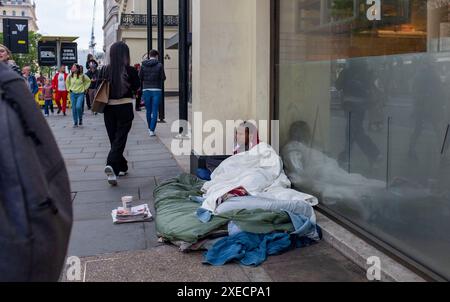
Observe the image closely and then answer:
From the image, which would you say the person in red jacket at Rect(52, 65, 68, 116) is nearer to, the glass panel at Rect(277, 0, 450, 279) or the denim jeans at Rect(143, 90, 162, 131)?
the denim jeans at Rect(143, 90, 162, 131)

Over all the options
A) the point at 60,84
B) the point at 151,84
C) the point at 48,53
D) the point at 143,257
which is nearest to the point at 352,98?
the point at 143,257

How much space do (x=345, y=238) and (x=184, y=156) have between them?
201 inches

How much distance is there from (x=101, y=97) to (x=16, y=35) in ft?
29.5

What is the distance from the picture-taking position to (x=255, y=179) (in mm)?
4980

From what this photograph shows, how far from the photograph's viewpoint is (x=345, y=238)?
4.05 metres

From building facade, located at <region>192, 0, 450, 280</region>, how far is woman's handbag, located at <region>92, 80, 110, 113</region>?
120 centimetres

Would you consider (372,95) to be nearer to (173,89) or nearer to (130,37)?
(173,89)

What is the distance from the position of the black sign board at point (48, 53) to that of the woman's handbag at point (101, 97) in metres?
17.7

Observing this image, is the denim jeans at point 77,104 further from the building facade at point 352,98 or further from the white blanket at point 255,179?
the white blanket at point 255,179

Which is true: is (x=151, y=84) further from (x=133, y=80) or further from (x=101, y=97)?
(x=101, y=97)

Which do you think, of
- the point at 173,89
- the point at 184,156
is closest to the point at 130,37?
the point at 173,89

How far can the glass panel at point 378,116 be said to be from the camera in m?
3.27

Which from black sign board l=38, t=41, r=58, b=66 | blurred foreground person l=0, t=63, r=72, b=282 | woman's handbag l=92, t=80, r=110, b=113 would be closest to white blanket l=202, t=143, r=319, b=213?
woman's handbag l=92, t=80, r=110, b=113

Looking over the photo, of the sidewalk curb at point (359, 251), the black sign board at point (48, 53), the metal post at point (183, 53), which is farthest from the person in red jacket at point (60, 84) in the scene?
the sidewalk curb at point (359, 251)
